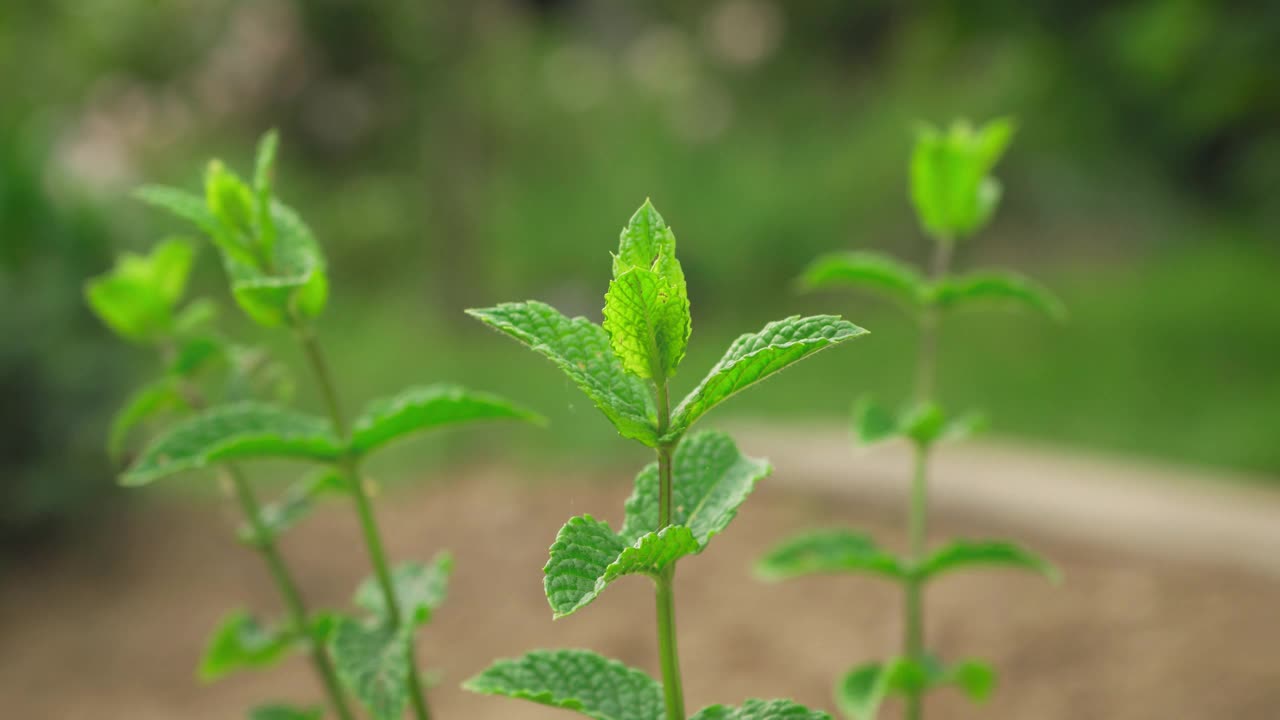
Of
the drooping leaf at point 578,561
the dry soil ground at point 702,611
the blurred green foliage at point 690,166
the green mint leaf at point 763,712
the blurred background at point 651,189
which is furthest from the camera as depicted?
the blurred green foliage at point 690,166

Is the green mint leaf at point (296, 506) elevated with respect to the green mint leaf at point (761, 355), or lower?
elevated

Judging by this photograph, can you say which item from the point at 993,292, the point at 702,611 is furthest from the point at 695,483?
the point at 702,611

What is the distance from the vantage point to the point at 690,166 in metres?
7.88

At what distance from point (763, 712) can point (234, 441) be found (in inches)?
18.2

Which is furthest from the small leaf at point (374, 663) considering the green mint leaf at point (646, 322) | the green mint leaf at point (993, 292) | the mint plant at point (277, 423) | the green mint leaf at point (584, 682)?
the green mint leaf at point (993, 292)

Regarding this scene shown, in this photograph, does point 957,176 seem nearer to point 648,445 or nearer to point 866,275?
point 866,275

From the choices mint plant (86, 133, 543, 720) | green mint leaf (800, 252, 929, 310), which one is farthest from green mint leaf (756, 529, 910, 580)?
mint plant (86, 133, 543, 720)

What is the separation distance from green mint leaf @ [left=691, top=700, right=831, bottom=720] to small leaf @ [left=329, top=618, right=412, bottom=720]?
0.26m

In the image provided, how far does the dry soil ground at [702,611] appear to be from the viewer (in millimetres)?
2201

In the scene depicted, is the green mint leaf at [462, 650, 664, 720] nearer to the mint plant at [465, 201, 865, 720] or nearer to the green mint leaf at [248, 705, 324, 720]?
the mint plant at [465, 201, 865, 720]

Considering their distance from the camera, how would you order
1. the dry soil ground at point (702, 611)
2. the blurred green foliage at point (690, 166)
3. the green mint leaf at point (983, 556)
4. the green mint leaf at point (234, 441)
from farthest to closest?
the blurred green foliage at point (690, 166), the dry soil ground at point (702, 611), the green mint leaf at point (983, 556), the green mint leaf at point (234, 441)

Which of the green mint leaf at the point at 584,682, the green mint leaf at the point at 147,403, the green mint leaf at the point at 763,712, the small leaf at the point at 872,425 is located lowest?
the green mint leaf at the point at 763,712

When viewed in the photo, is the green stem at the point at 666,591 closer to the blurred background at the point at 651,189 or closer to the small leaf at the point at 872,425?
the small leaf at the point at 872,425

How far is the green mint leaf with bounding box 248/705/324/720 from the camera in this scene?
1.25m
